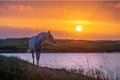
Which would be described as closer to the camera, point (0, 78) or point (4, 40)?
point (0, 78)

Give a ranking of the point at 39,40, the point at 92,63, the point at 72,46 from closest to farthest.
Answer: the point at 39,40
the point at 92,63
the point at 72,46

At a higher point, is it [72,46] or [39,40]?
[39,40]

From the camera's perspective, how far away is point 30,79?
16453mm

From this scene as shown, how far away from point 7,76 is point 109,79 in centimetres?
530

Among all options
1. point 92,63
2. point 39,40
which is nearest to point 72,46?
point 92,63

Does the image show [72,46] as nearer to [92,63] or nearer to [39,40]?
[92,63]

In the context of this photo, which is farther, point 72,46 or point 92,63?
point 72,46

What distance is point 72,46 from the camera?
327ft

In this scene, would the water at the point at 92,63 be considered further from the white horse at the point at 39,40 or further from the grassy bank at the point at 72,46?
the grassy bank at the point at 72,46

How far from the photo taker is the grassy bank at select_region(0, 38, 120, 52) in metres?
90.6

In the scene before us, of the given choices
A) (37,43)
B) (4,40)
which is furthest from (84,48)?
(37,43)

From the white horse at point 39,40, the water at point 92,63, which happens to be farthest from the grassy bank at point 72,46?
the white horse at point 39,40

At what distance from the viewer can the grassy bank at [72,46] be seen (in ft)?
297

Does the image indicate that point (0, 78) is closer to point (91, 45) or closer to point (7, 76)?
point (7, 76)
